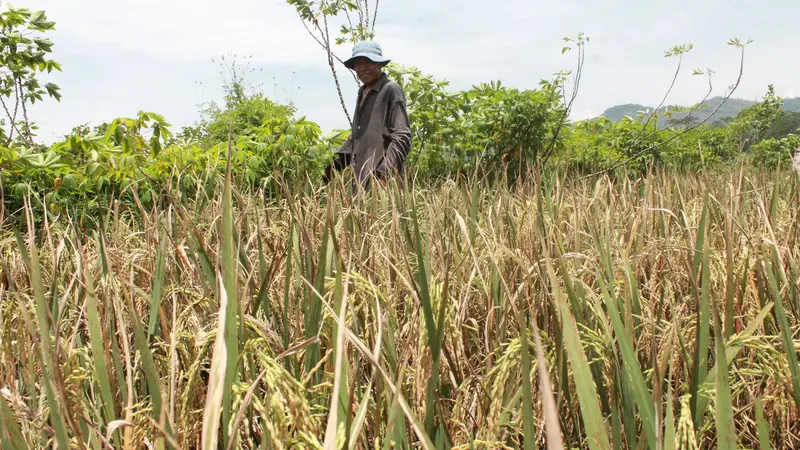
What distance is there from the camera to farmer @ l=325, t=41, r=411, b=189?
3295 mm

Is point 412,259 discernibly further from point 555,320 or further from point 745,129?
point 745,129

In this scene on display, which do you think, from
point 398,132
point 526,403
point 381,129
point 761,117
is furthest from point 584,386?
point 761,117

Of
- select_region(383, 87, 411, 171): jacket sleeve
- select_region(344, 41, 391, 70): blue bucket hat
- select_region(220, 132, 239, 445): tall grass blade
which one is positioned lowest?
select_region(220, 132, 239, 445): tall grass blade

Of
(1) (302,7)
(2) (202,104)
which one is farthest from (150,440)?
(2) (202,104)

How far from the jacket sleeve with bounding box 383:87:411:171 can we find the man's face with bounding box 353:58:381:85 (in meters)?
0.17

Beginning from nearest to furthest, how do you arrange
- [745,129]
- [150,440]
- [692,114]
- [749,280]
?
[150,440] → [749,280] → [692,114] → [745,129]

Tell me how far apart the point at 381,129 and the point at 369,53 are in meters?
0.42

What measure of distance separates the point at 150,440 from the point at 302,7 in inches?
225

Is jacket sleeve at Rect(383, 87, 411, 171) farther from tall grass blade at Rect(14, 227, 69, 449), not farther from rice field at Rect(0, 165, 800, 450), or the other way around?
tall grass blade at Rect(14, 227, 69, 449)

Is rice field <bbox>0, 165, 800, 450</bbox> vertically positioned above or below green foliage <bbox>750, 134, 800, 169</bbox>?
below

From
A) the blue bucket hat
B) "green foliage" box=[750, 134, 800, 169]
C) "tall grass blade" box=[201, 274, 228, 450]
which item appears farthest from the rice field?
"green foliage" box=[750, 134, 800, 169]

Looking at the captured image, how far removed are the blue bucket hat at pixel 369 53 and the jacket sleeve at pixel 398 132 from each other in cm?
18

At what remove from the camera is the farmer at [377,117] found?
10.8 ft

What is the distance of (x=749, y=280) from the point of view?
114 cm
